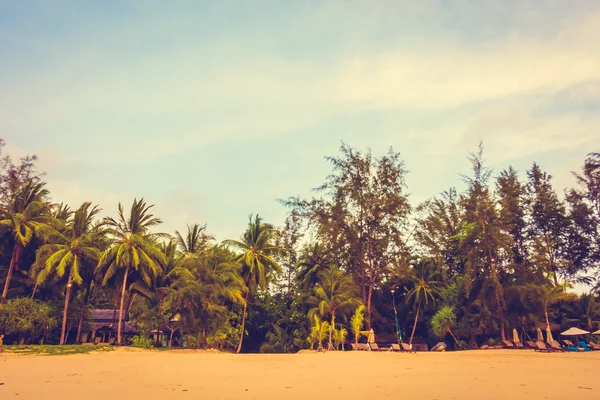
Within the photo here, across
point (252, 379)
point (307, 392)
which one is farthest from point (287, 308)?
point (307, 392)

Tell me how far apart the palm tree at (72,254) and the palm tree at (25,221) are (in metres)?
Answer: 1.01

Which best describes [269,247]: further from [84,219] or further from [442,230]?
[442,230]

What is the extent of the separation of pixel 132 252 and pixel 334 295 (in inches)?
577

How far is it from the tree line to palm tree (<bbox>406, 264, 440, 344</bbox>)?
6.4 inches

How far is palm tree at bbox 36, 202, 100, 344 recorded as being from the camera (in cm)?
2538

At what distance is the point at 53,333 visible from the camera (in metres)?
28.9

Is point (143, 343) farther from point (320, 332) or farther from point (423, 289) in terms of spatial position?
point (423, 289)

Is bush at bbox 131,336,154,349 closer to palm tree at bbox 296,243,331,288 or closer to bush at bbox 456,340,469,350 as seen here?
palm tree at bbox 296,243,331,288

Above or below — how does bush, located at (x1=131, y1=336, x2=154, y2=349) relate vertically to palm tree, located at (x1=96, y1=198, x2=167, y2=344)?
below

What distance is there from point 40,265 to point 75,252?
2266 mm

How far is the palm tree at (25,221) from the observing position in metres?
25.9

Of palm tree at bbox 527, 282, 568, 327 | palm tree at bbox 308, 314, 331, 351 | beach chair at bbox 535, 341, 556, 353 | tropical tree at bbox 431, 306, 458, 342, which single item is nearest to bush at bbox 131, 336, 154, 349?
palm tree at bbox 308, 314, 331, 351

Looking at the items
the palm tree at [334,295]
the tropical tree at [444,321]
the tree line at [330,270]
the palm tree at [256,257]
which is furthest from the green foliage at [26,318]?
the tropical tree at [444,321]

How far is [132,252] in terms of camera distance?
2717 centimetres
